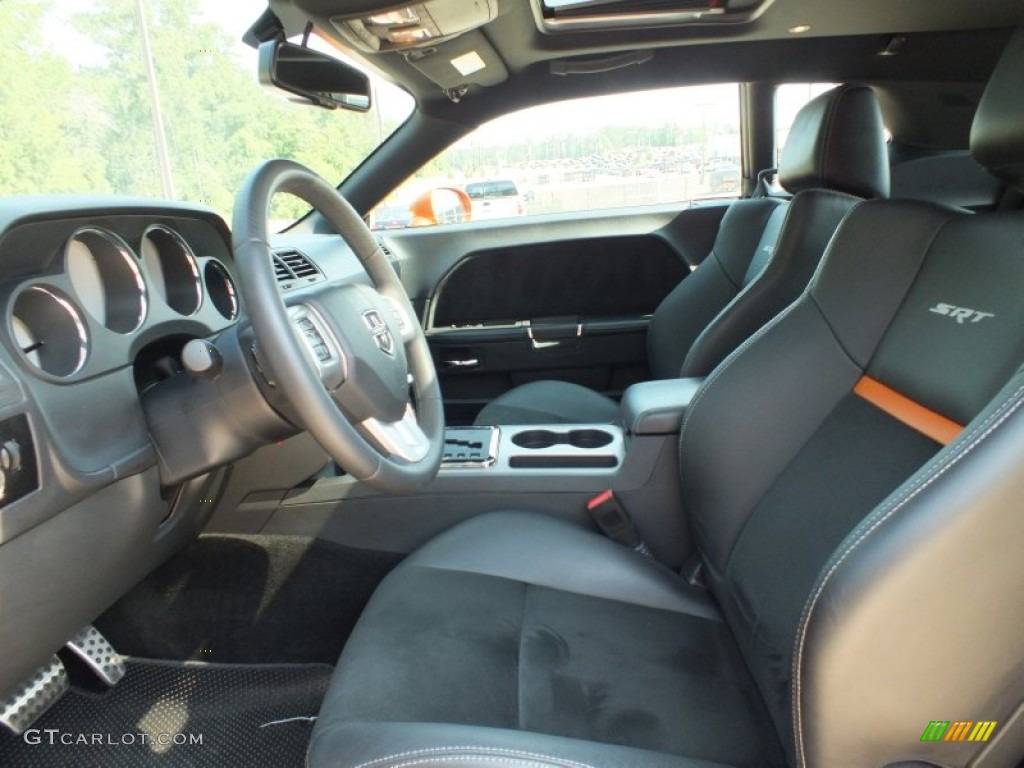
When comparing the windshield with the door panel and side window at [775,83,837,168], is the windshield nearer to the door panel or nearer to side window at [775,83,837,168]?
the door panel

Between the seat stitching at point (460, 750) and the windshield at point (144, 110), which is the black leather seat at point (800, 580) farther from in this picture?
the windshield at point (144, 110)

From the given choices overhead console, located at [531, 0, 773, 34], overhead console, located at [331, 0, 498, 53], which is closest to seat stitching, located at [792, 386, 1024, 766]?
overhead console, located at [331, 0, 498, 53]

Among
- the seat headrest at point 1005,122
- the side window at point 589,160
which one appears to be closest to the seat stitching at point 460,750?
the seat headrest at point 1005,122

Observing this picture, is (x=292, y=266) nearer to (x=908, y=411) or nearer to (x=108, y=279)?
(x=108, y=279)

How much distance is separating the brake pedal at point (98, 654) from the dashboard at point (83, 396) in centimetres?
29

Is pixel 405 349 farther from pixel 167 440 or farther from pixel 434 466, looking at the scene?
pixel 167 440

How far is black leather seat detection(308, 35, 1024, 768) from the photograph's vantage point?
77cm

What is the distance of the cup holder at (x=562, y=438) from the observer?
1665mm

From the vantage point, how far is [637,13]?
1.93m

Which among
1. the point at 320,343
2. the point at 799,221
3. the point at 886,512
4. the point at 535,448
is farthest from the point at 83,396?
the point at 799,221

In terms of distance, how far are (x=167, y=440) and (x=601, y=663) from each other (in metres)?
0.72

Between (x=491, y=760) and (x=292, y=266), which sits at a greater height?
(x=292, y=266)

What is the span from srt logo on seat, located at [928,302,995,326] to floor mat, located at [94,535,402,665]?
109 centimetres

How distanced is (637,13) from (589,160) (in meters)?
0.70
